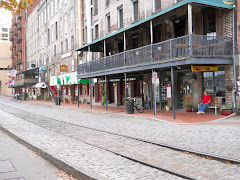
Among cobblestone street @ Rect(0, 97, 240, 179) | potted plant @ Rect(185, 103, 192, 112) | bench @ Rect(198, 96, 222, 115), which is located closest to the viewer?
cobblestone street @ Rect(0, 97, 240, 179)

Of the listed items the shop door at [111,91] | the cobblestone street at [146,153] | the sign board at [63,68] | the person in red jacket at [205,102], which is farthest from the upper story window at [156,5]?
the sign board at [63,68]

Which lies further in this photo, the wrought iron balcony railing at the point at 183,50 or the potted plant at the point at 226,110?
the potted plant at the point at 226,110

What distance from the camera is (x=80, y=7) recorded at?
3391 centimetres

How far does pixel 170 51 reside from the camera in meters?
14.4

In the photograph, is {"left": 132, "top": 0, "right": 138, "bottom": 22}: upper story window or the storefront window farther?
{"left": 132, "top": 0, "right": 138, "bottom": 22}: upper story window

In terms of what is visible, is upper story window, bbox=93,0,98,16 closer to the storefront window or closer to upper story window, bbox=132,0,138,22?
upper story window, bbox=132,0,138,22

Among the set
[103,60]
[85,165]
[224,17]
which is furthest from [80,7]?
[85,165]

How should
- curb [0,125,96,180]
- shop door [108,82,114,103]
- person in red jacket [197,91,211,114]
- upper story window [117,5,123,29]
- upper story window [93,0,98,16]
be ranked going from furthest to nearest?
upper story window [93,0,98,16] < shop door [108,82,114,103] < upper story window [117,5,123,29] < person in red jacket [197,91,211,114] < curb [0,125,96,180]

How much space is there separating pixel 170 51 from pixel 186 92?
479 cm

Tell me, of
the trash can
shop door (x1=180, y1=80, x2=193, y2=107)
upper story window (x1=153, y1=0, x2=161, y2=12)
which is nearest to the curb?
the trash can

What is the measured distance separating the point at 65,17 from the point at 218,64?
95.8ft

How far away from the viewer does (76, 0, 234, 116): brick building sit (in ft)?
45.5

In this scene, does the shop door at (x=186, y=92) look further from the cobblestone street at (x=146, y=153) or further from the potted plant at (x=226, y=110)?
the cobblestone street at (x=146, y=153)

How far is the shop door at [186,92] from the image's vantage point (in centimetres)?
1772
